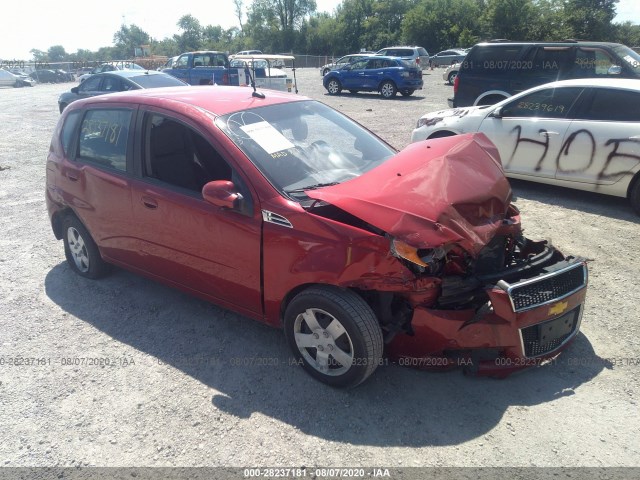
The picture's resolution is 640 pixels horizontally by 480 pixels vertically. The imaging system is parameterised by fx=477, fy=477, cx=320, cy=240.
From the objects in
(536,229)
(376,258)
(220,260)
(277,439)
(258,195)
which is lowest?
(277,439)

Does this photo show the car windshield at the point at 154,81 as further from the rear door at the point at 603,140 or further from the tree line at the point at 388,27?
the tree line at the point at 388,27

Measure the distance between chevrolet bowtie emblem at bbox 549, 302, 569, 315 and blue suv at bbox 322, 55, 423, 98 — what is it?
16.8 meters

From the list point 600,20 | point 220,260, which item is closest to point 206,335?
point 220,260

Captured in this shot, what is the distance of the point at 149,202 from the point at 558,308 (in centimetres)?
306

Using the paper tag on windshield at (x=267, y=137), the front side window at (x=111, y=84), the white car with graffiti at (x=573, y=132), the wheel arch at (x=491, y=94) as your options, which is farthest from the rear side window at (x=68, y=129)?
the wheel arch at (x=491, y=94)

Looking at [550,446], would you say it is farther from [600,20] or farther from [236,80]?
[600,20]

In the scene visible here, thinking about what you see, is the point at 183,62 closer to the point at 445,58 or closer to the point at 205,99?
the point at 205,99

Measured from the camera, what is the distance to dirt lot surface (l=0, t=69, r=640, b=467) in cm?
270

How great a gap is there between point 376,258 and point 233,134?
1.42 metres

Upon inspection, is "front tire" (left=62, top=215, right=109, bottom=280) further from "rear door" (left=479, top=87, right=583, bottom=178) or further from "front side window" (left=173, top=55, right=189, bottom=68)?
"front side window" (left=173, top=55, right=189, bottom=68)

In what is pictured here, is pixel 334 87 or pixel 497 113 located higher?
pixel 334 87

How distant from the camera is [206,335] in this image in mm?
3842

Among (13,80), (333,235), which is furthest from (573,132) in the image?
(13,80)

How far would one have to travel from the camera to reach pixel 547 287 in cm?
302
